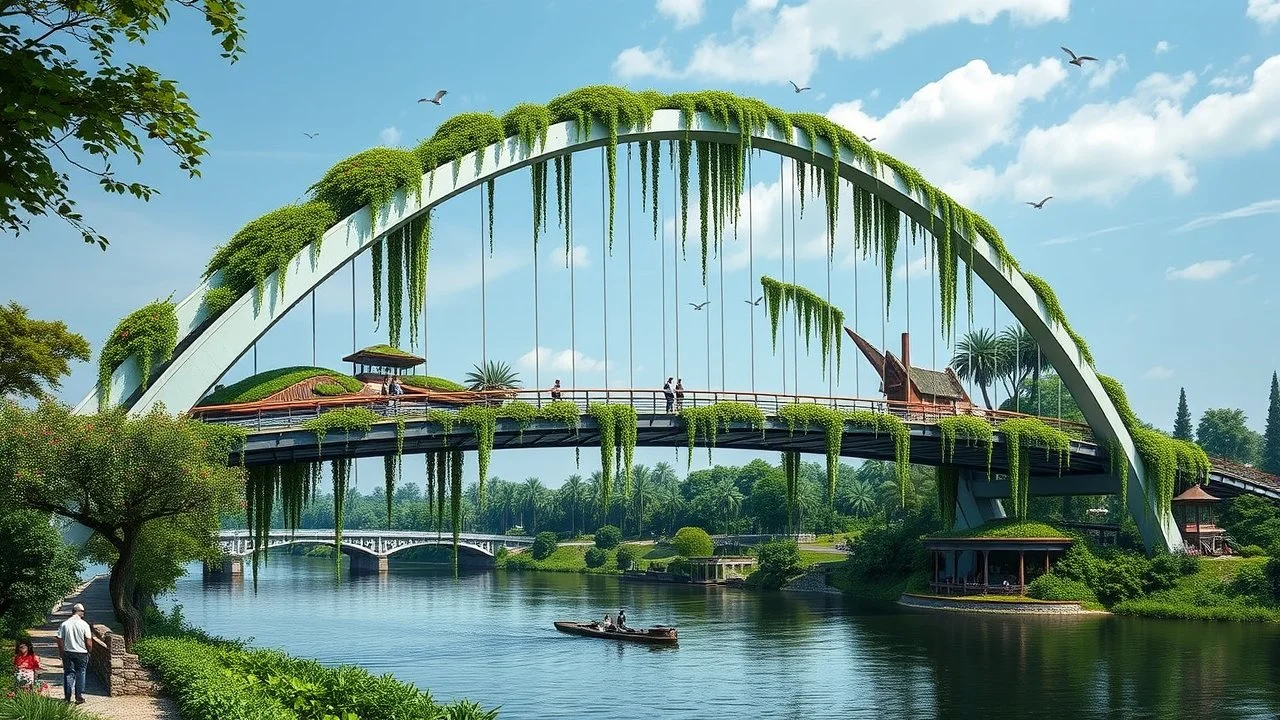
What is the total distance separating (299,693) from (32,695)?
4450 mm

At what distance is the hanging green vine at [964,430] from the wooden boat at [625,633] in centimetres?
1756

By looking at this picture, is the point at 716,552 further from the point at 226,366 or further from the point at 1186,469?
the point at 226,366

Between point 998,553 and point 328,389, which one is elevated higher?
point 328,389

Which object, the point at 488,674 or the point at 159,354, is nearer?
the point at 159,354

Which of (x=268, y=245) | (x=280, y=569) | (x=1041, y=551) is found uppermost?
(x=268, y=245)

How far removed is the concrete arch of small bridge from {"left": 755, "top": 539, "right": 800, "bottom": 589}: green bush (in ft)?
106

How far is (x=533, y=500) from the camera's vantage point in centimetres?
17888

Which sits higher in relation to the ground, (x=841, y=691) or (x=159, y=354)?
(x=159, y=354)

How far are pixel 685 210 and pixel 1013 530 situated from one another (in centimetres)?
3022

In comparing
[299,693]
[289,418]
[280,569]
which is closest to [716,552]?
[280,569]

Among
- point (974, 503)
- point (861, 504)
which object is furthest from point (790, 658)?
point (861, 504)

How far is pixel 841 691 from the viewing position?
36.7 metres

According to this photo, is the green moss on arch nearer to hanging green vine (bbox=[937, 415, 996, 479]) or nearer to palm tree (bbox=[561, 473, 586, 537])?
hanging green vine (bbox=[937, 415, 996, 479])

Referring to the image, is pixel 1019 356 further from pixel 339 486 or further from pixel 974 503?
pixel 339 486
